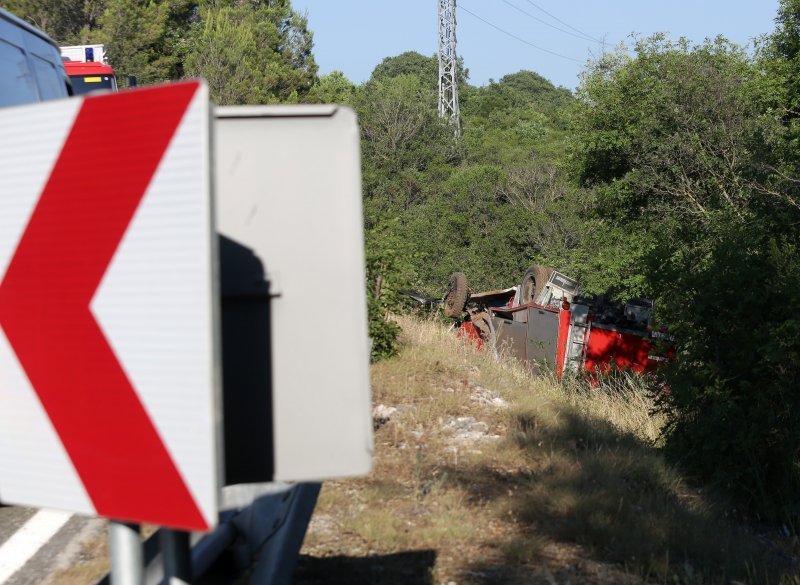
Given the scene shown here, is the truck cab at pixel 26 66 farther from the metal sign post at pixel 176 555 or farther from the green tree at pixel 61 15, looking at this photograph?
the green tree at pixel 61 15

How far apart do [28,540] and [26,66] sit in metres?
5.12

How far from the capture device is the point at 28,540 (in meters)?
4.59

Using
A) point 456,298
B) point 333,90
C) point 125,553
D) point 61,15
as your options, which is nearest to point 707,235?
point 456,298

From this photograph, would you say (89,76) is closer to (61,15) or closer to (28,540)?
(28,540)

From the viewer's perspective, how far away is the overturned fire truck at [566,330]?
19.7 meters

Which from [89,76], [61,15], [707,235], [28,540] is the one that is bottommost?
[28,540]

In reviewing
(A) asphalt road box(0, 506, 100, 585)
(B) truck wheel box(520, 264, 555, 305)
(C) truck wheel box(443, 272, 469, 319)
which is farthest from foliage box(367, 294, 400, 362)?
(B) truck wheel box(520, 264, 555, 305)

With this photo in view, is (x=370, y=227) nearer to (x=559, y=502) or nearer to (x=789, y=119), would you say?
(x=559, y=502)

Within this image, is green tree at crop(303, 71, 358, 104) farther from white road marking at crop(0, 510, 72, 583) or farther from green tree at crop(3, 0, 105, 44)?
white road marking at crop(0, 510, 72, 583)

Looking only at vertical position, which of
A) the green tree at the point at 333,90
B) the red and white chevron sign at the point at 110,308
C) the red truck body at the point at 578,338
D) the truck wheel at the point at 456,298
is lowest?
the red truck body at the point at 578,338

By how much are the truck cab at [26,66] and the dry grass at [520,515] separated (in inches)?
160

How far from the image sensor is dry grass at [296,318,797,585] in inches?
165

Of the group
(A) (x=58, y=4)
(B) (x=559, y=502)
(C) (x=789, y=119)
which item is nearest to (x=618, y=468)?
(B) (x=559, y=502)

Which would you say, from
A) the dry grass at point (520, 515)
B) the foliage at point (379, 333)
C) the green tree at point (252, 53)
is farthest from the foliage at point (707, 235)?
the green tree at point (252, 53)
